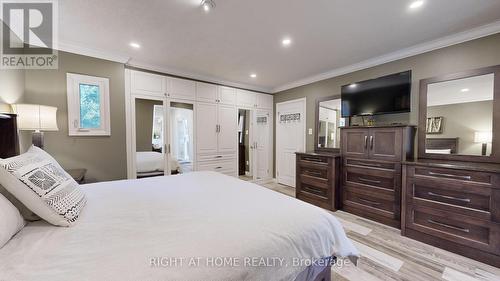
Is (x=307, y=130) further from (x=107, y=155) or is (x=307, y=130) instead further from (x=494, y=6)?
(x=107, y=155)

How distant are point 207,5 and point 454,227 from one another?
10.9ft

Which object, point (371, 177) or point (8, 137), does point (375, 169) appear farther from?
point (8, 137)

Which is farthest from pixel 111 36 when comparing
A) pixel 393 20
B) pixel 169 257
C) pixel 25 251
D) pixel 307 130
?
pixel 307 130

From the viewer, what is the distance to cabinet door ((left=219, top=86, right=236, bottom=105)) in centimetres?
409

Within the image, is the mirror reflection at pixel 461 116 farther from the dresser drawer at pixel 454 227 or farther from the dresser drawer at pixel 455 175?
the dresser drawer at pixel 454 227

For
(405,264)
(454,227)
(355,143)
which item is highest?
(355,143)

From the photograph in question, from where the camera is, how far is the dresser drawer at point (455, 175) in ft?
5.81

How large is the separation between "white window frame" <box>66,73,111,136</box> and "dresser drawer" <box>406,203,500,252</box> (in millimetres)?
4299

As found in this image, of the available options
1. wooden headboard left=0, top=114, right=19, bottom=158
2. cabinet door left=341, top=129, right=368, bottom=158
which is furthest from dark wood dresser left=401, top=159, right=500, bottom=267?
wooden headboard left=0, top=114, right=19, bottom=158

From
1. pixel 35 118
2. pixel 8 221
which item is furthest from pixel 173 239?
pixel 35 118

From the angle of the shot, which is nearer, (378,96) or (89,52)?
(89,52)

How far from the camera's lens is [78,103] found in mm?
2635

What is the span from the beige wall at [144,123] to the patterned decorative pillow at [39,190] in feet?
7.11

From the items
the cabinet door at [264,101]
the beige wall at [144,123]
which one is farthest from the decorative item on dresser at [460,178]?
the beige wall at [144,123]
